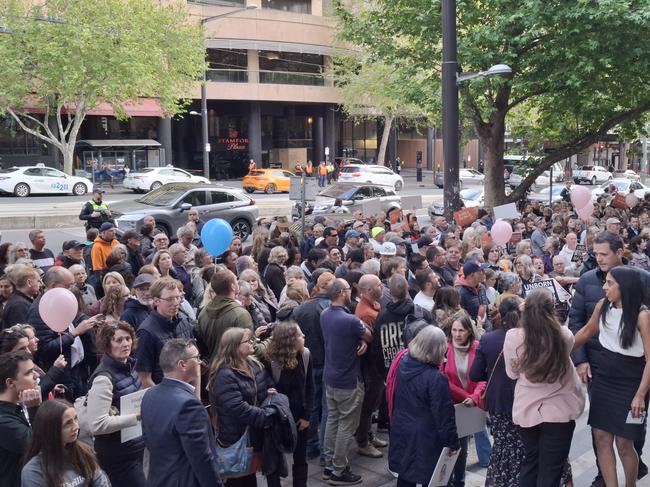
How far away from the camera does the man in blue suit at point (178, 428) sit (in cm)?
408

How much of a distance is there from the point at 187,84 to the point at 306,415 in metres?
35.1

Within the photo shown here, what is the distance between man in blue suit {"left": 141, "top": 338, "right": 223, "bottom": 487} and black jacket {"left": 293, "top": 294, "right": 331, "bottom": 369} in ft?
7.42

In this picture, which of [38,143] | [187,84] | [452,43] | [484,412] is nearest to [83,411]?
[484,412]

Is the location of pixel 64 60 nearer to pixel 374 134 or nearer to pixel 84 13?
pixel 84 13

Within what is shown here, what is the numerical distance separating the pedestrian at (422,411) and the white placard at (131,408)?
177 cm

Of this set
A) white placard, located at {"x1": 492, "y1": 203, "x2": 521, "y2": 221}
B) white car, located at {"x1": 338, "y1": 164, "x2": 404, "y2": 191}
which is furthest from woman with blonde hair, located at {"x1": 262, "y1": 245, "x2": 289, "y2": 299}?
white car, located at {"x1": 338, "y1": 164, "x2": 404, "y2": 191}

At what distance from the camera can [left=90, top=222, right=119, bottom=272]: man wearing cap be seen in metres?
9.93

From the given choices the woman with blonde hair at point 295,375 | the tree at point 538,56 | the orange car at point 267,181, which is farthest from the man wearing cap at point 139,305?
the orange car at point 267,181

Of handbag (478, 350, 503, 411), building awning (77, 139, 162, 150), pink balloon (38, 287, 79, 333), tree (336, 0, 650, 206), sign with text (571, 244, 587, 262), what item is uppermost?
tree (336, 0, 650, 206)

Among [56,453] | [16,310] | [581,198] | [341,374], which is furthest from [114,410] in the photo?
[581,198]

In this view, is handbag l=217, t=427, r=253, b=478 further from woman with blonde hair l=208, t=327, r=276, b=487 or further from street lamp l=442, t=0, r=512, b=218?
street lamp l=442, t=0, r=512, b=218

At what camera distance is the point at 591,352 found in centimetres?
561

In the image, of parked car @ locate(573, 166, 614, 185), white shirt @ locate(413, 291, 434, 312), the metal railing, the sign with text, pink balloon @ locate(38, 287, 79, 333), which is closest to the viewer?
pink balloon @ locate(38, 287, 79, 333)

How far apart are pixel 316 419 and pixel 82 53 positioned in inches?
1087
